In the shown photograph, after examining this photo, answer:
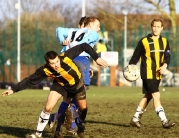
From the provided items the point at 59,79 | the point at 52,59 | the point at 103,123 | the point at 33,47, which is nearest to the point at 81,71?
the point at 59,79

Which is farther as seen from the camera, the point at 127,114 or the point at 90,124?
the point at 127,114

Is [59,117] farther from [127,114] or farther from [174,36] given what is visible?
[174,36]

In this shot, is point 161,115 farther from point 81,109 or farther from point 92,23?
point 92,23

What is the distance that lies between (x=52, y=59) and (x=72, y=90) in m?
0.76

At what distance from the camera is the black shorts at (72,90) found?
8211 mm

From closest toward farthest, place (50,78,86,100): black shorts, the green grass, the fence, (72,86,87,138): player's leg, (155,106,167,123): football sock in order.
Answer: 1. (50,78,86,100): black shorts
2. (72,86,87,138): player's leg
3. the green grass
4. (155,106,167,123): football sock
5. the fence

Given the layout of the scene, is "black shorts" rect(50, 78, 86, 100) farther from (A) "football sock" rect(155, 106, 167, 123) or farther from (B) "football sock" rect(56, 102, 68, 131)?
(A) "football sock" rect(155, 106, 167, 123)

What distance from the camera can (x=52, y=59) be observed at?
25.4ft

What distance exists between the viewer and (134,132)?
9.30 meters

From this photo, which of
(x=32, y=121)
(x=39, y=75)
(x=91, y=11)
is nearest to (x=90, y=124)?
(x=32, y=121)

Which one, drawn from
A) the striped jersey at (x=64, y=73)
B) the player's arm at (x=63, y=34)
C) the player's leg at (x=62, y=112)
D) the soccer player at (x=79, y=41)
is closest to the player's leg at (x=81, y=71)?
the soccer player at (x=79, y=41)

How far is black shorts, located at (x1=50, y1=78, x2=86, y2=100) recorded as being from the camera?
8.21m

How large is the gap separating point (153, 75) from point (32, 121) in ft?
7.55

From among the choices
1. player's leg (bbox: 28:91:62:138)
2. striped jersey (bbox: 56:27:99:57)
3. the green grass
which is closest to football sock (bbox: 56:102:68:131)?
the green grass
